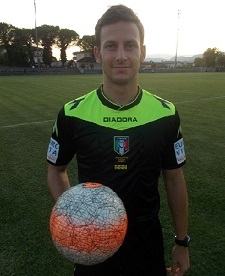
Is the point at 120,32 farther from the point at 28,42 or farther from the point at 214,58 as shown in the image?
the point at 214,58

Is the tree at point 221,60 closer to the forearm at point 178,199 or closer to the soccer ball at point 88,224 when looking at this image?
the forearm at point 178,199

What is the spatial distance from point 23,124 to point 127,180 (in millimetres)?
8507

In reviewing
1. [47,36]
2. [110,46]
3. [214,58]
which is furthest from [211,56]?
[110,46]

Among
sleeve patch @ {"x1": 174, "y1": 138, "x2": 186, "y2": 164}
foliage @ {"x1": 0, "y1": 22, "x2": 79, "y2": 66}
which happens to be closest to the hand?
sleeve patch @ {"x1": 174, "y1": 138, "x2": 186, "y2": 164}

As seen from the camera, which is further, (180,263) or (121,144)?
(180,263)

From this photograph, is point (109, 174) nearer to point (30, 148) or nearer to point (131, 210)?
point (131, 210)

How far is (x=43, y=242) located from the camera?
367 centimetres

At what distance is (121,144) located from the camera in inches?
74.5

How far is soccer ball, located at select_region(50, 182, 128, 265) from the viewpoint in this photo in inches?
57.3

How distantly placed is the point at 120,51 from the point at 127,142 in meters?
0.53

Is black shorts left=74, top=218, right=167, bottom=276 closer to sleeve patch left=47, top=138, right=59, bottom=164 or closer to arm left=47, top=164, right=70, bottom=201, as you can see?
arm left=47, top=164, right=70, bottom=201

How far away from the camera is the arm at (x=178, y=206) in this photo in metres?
2.02

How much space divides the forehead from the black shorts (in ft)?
3.72

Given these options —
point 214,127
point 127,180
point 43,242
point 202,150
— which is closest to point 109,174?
point 127,180
